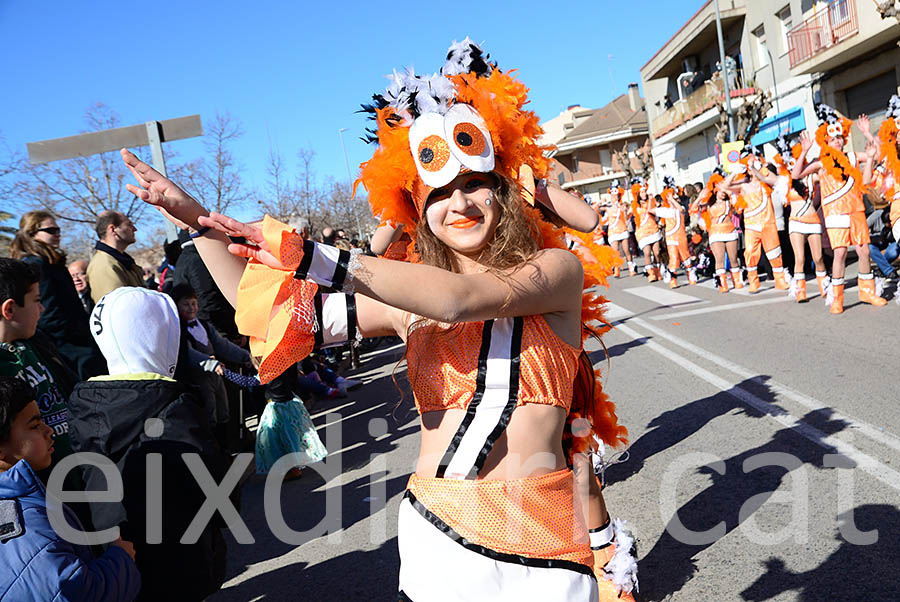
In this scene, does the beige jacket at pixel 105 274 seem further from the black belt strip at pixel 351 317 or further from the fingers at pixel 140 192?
the black belt strip at pixel 351 317

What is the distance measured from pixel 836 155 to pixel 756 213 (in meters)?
2.74

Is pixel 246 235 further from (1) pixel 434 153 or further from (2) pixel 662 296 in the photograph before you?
(2) pixel 662 296

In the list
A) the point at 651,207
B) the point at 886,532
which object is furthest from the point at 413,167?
the point at 651,207

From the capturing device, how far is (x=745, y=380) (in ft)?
21.4

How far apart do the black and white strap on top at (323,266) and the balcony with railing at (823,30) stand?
23165 mm

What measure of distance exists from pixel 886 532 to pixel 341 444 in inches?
187

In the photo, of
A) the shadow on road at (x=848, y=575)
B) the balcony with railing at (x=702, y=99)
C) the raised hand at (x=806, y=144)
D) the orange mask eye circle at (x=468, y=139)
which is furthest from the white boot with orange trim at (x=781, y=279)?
the balcony with railing at (x=702, y=99)

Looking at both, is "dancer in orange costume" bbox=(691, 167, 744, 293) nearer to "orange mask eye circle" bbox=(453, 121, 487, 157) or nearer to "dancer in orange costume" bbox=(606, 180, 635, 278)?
"dancer in orange costume" bbox=(606, 180, 635, 278)

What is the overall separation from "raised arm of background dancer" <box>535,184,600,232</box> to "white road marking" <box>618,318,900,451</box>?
2.88m

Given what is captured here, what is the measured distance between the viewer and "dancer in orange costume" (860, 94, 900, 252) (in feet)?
28.1

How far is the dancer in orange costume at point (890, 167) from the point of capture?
8570mm

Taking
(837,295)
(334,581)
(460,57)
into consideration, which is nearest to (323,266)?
(460,57)

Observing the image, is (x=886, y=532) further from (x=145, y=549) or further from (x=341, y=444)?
(x=341, y=444)

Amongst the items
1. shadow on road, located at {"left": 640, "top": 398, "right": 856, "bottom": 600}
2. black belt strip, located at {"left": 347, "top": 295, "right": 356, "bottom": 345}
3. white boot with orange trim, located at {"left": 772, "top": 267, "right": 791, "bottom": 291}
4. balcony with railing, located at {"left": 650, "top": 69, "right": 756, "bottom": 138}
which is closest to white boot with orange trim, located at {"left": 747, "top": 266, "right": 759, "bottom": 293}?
white boot with orange trim, located at {"left": 772, "top": 267, "right": 791, "bottom": 291}
